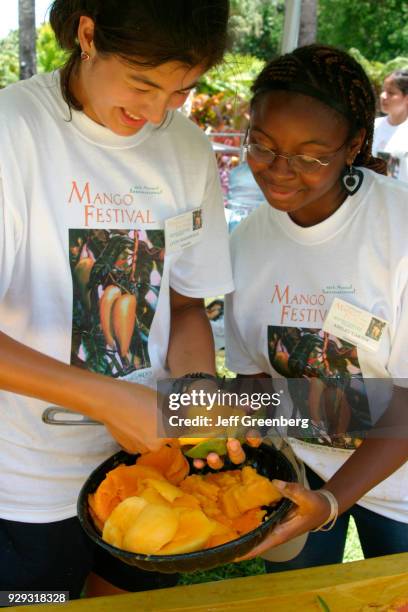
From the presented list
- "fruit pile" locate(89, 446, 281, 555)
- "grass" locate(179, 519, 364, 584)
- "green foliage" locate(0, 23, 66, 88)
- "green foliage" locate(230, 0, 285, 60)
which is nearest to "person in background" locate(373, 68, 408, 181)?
"grass" locate(179, 519, 364, 584)

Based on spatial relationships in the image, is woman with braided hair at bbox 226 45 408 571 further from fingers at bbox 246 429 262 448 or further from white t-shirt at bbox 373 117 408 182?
white t-shirt at bbox 373 117 408 182

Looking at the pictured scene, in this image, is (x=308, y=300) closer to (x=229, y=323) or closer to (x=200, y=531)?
(x=229, y=323)

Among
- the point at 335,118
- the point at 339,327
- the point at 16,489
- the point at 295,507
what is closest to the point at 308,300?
the point at 339,327

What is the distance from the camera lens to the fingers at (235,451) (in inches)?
48.9

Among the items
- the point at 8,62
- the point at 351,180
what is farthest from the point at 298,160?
the point at 8,62

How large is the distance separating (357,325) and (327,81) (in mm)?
525

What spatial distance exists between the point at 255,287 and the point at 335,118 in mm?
427

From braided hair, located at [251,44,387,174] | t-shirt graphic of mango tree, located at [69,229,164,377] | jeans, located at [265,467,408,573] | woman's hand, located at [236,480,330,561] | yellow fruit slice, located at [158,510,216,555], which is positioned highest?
braided hair, located at [251,44,387,174]

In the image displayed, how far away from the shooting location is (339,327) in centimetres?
149

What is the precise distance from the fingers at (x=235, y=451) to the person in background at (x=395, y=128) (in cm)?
433

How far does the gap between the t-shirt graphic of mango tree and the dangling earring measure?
18.4 inches

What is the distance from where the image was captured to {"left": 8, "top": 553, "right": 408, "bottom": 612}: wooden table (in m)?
1.23

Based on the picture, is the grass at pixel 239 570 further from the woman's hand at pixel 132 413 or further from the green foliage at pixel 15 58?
the green foliage at pixel 15 58

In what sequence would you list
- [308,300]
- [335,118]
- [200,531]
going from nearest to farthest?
[200,531] < [335,118] < [308,300]
